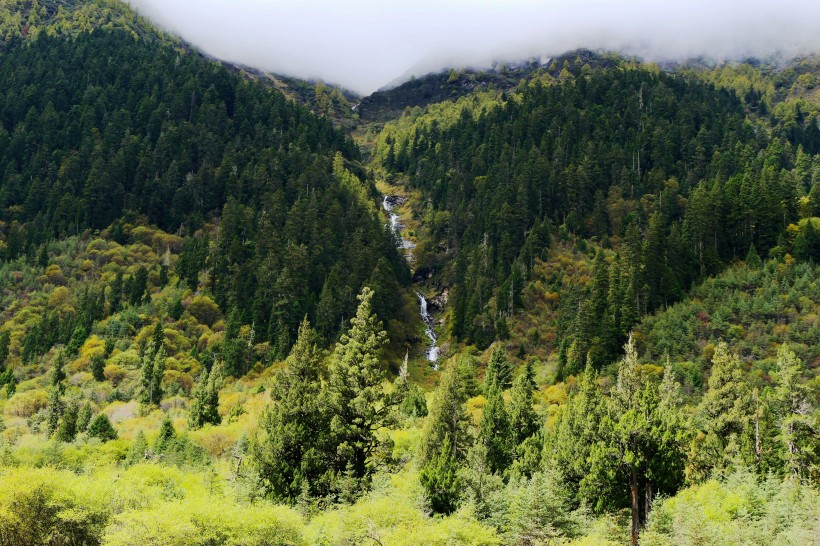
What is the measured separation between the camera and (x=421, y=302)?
12756 cm

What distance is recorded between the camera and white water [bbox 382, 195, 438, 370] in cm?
10958

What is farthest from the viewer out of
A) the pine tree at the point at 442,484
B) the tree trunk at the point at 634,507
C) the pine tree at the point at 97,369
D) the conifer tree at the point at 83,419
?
the pine tree at the point at 97,369

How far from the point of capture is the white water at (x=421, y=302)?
10958cm

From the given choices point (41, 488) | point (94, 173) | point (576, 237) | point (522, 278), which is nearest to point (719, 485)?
point (41, 488)

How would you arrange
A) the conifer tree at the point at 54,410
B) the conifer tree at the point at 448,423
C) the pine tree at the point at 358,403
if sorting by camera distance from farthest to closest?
the conifer tree at the point at 54,410
the conifer tree at the point at 448,423
the pine tree at the point at 358,403

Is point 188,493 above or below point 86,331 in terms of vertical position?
above

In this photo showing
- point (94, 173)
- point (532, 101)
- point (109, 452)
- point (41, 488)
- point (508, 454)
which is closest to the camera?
point (41, 488)

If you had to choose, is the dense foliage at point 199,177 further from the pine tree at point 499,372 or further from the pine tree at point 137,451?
the pine tree at point 137,451

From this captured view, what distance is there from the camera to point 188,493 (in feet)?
146

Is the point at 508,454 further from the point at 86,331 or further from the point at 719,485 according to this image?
the point at 86,331

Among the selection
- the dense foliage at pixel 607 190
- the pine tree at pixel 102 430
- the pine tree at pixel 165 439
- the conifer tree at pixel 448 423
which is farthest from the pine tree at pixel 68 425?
the dense foliage at pixel 607 190

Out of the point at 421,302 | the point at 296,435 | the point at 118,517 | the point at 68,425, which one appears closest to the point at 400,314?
the point at 421,302

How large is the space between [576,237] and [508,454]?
238 ft

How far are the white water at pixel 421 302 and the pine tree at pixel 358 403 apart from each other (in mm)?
56231
